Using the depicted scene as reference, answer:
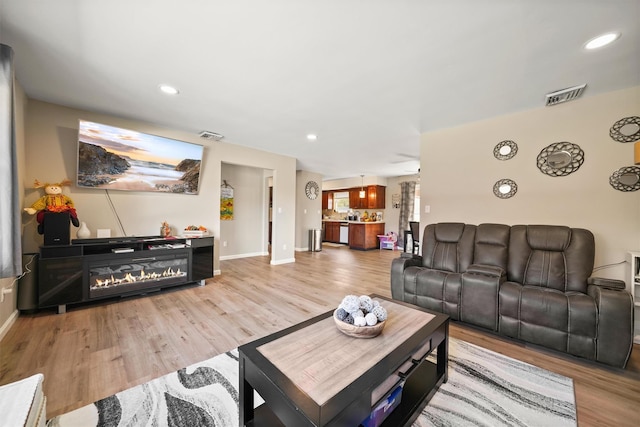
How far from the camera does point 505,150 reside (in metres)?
3.11

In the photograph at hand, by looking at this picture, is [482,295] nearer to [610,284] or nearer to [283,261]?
[610,284]

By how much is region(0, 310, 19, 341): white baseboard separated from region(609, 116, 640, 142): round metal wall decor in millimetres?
6236

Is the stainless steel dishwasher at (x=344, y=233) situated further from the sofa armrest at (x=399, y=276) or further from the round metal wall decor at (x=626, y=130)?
the round metal wall decor at (x=626, y=130)

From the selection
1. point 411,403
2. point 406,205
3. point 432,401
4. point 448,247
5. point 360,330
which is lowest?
point 432,401

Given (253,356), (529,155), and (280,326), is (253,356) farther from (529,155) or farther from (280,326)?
(529,155)

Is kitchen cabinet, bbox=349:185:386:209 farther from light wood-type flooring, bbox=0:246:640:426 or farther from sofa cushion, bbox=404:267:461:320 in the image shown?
sofa cushion, bbox=404:267:461:320

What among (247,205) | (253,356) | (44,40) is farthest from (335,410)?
(247,205)

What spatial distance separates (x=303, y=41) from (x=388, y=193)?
23.5ft

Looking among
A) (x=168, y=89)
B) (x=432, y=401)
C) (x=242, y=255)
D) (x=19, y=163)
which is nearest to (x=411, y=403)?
(x=432, y=401)

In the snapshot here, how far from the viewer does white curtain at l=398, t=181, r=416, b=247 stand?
7718 mm

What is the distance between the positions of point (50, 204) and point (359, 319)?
146 inches

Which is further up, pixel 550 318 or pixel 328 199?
pixel 328 199

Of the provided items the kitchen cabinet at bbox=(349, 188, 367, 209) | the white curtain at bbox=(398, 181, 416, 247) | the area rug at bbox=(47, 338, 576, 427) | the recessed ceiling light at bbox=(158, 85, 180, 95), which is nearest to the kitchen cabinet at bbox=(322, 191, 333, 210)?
the kitchen cabinet at bbox=(349, 188, 367, 209)

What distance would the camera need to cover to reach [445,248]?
121 inches
